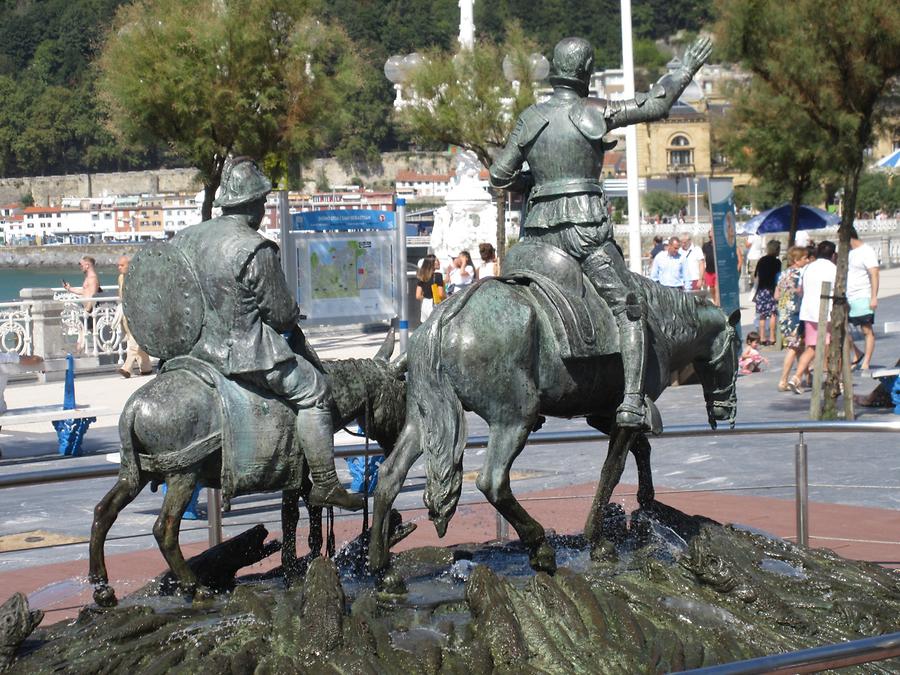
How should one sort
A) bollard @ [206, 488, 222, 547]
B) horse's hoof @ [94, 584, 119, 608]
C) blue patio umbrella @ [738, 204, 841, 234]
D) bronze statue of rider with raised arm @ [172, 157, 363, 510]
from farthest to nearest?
1. blue patio umbrella @ [738, 204, 841, 234]
2. bollard @ [206, 488, 222, 547]
3. bronze statue of rider with raised arm @ [172, 157, 363, 510]
4. horse's hoof @ [94, 584, 119, 608]

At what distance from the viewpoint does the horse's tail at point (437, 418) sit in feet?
20.8

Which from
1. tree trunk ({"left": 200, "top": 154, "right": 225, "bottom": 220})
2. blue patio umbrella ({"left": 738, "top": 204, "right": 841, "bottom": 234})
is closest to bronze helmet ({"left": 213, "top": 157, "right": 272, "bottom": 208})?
tree trunk ({"left": 200, "top": 154, "right": 225, "bottom": 220})

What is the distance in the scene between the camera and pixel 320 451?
6223mm

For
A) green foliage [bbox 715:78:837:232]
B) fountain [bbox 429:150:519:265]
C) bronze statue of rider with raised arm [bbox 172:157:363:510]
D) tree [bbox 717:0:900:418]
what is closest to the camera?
bronze statue of rider with raised arm [bbox 172:157:363:510]

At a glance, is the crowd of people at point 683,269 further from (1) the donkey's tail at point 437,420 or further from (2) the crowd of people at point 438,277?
(1) the donkey's tail at point 437,420

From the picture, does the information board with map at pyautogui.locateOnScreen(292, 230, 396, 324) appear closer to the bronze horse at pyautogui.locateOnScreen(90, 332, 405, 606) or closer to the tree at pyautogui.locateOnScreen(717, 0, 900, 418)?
the tree at pyautogui.locateOnScreen(717, 0, 900, 418)

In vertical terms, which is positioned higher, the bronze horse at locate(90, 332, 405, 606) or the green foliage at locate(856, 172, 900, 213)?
the green foliage at locate(856, 172, 900, 213)

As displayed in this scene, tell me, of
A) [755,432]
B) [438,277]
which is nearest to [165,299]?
[755,432]

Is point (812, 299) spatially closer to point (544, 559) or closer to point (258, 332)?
point (544, 559)

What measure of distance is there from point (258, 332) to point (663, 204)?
363 ft

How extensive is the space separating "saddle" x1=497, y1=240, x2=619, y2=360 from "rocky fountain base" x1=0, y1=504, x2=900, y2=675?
1.01 metres

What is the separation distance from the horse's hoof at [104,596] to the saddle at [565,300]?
7.28ft

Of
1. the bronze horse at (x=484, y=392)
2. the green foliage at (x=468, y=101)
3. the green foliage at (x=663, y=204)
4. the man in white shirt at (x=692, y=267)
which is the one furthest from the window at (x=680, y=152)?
the bronze horse at (x=484, y=392)

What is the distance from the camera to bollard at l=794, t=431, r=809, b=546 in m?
7.61
